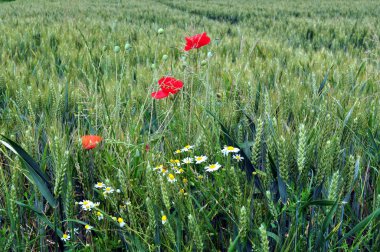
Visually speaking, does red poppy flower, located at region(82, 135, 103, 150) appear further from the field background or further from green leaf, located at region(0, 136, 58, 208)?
green leaf, located at region(0, 136, 58, 208)

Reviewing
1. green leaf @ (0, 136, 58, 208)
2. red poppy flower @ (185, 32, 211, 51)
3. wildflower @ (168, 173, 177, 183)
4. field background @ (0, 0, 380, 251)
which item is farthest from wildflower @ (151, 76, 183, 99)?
green leaf @ (0, 136, 58, 208)

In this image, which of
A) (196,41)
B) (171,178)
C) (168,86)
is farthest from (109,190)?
(196,41)

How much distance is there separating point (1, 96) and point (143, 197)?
959mm

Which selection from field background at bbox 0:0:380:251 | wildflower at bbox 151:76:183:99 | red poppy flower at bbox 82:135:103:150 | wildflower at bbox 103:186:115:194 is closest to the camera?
field background at bbox 0:0:380:251

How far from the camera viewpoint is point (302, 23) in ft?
22.0

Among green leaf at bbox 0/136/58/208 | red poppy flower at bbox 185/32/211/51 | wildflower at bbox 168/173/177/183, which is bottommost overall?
wildflower at bbox 168/173/177/183

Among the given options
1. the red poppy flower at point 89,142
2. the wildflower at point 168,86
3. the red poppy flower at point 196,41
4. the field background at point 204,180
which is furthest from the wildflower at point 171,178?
the red poppy flower at point 196,41

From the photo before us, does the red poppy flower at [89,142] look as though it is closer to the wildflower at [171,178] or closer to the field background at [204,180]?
the field background at [204,180]

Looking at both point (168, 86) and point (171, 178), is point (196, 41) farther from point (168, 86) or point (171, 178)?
point (171, 178)

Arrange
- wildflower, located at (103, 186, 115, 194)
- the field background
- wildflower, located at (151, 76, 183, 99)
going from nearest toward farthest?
the field background, wildflower, located at (103, 186, 115, 194), wildflower, located at (151, 76, 183, 99)

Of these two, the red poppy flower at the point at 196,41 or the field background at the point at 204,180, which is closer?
the field background at the point at 204,180

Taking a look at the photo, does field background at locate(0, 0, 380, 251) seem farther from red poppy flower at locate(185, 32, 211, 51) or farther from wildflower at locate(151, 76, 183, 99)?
red poppy flower at locate(185, 32, 211, 51)

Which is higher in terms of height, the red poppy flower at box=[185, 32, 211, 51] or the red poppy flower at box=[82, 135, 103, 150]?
the red poppy flower at box=[185, 32, 211, 51]

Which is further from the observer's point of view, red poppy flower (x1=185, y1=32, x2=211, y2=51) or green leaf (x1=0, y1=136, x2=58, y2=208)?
red poppy flower (x1=185, y1=32, x2=211, y2=51)
